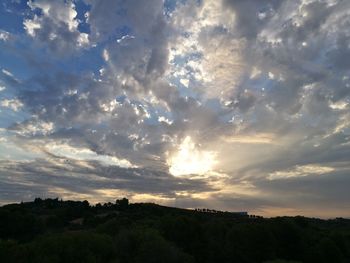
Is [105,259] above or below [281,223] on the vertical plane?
below

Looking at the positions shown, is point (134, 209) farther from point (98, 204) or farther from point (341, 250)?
point (341, 250)

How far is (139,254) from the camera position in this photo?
53.9 metres

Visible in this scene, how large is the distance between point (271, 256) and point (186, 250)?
51.3ft

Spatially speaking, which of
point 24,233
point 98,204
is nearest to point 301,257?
point 24,233

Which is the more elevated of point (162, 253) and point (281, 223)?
point (281, 223)

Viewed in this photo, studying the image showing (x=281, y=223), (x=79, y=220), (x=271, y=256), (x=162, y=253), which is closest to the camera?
(x=162, y=253)

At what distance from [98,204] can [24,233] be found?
8135 cm

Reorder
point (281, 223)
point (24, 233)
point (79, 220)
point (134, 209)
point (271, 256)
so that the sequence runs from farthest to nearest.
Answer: point (134, 209) < point (79, 220) < point (24, 233) < point (281, 223) < point (271, 256)

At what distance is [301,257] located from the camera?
78688mm

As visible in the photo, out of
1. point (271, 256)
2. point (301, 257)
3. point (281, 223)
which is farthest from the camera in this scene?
point (281, 223)

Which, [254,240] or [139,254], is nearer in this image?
[139,254]

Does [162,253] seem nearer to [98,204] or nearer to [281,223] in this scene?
[281,223]

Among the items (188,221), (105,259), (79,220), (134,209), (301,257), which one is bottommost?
(105,259)

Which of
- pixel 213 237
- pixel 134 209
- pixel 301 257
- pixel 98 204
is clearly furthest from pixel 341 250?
pixel 98 204
